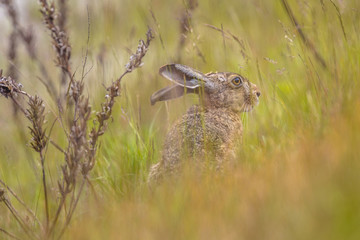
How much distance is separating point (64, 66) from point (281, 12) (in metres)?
2.37

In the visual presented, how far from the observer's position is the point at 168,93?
177 inches

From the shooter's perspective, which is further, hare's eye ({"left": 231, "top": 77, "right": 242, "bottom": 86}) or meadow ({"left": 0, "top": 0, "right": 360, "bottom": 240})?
hare's eye ({"left": 231, "top": 77, "right": 242, "bottom": 86})

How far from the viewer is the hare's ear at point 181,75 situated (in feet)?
13.6

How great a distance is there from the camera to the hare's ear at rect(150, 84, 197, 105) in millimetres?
4414

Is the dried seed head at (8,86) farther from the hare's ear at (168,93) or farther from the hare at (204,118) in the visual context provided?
the hare's ear at (168,93)

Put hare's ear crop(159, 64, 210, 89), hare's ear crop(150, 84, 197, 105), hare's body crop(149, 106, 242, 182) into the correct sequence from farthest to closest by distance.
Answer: hare's ear crop(150, 84, 197, 105) < hare's ear crop(159, 64, 210, 89) < hare's body crop(149, 106, 242, 182)

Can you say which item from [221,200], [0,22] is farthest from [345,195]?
[0,22]

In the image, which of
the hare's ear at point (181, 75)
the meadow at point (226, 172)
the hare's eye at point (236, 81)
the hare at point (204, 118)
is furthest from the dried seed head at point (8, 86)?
the hare's eye at point (236, 81)

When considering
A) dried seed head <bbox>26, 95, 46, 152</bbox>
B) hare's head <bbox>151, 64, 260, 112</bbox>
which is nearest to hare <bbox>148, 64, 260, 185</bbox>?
hare's head <bbox>151, 64, 260, 112</bbox>

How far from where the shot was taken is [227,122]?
173 inches

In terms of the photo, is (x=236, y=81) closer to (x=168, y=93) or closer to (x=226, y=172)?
(x=168, y=93)

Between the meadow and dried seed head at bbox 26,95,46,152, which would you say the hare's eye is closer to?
the meadow

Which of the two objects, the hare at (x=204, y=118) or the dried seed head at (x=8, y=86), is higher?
the dried seed head at (x=8, y=86)

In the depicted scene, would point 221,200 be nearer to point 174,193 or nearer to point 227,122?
point 174,193
